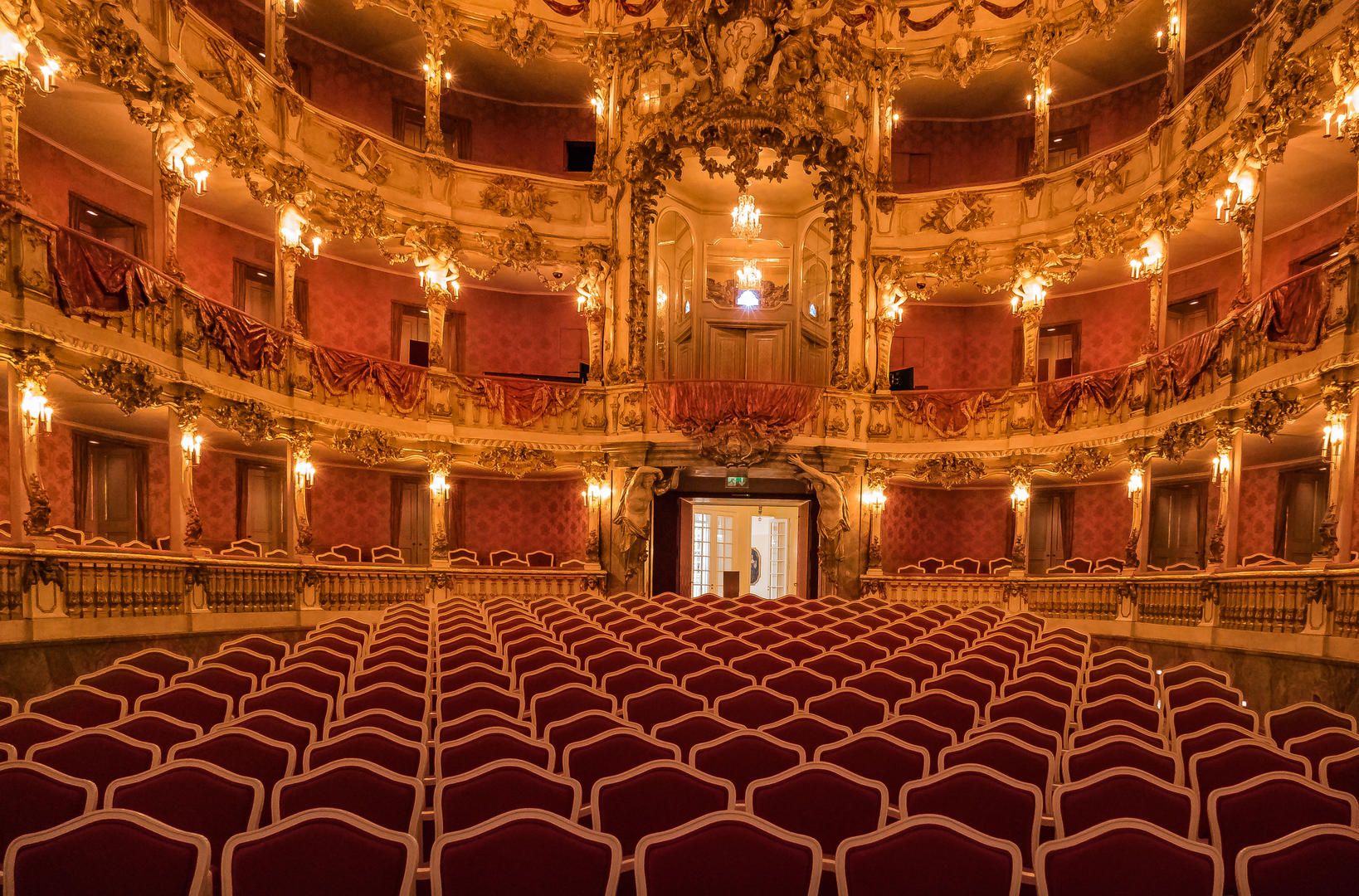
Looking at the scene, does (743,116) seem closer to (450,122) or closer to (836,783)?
(450,122)

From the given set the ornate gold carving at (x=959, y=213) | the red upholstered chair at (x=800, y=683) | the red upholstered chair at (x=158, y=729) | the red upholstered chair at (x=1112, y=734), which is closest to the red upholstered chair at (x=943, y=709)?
the red upholstered chair at (x=1112, y=734)

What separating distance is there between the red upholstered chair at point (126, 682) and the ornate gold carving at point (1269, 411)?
36.2ft

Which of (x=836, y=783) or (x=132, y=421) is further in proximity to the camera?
(x=132, y=421)

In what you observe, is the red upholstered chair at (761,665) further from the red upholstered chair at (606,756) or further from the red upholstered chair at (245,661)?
the red upholstered chair at (245,661)

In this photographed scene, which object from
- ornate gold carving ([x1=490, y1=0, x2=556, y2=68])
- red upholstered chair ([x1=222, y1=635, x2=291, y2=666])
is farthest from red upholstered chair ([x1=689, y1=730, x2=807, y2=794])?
ornate gold carving ([x1=490, y1=0, x2=556, y2=68])

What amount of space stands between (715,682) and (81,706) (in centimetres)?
365

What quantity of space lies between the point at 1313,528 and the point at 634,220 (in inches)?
472

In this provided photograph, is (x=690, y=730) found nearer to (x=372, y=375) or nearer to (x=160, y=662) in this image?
(x=160, y=662)

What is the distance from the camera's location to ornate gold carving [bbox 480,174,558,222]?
1728 cm

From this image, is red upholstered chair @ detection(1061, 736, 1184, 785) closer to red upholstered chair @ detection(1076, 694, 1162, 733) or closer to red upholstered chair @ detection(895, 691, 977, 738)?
red upholstered chair @ detection(895, 691, 977, 738)

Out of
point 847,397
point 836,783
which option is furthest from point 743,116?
point 836,783

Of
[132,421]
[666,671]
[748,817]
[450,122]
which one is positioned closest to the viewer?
[748,817]

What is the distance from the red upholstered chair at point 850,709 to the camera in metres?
5.33

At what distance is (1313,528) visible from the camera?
14391mm
